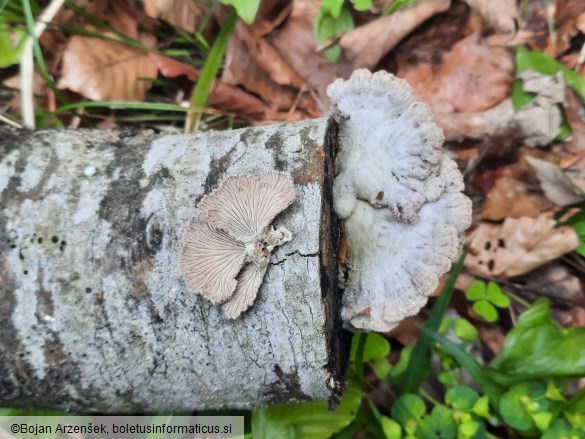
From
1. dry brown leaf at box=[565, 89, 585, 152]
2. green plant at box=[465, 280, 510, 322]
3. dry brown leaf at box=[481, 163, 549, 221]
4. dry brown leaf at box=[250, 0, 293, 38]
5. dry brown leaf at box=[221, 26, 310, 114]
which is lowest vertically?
green plant at box=[465, 280, 510, 322]

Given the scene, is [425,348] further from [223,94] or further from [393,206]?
[223,94]

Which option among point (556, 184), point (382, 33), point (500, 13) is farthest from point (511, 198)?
point (382, 33)

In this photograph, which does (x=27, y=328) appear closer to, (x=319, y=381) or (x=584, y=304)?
(x=319, y=381)

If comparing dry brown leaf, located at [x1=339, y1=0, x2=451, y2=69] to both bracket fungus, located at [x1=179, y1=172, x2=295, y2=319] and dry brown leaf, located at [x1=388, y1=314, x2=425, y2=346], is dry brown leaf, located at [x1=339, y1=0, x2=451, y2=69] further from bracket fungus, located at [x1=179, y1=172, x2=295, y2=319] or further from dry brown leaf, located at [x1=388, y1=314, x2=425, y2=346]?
bracket fungus, located at [x1=179, y1=172, x2=295, y2=319]

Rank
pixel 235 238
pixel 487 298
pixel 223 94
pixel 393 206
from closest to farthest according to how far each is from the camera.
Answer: pixel 235 238 → pixel 393 206 → pixel 487 298 → pixel 223 94

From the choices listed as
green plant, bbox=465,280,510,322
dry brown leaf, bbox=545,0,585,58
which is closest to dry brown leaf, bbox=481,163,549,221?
green plant, bbox=465,280,510,322
